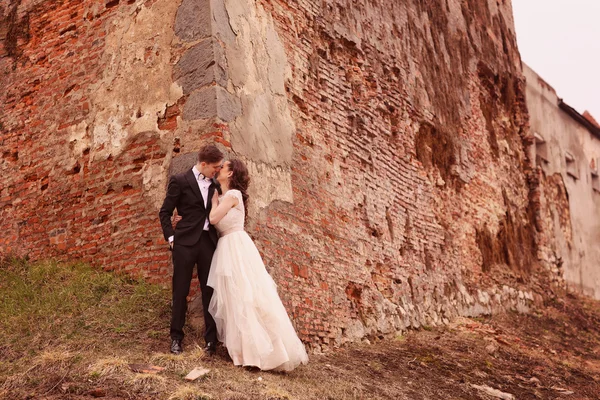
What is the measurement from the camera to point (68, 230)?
25.4ft

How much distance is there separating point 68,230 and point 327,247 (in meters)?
2.75

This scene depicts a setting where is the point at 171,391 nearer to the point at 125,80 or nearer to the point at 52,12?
the point at 125,80

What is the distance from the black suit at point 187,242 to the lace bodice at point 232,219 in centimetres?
12

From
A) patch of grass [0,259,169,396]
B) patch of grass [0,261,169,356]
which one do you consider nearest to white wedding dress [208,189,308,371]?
patch of grass [0,259,169,396]

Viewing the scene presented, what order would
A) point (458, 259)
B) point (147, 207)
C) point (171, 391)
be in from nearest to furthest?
point (171, 391) < point (147, 207) < point (458, 259)

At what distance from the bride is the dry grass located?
16cm

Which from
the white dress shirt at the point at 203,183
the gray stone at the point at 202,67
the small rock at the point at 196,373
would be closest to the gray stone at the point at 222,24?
the gray stone at the point at 202,67

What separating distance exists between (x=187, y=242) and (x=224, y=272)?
1.37 feet

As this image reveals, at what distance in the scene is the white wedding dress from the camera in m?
5.68

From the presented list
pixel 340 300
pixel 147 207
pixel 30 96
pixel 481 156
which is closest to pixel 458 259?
pixel 481 156

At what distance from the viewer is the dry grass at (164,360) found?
5098 millimetres

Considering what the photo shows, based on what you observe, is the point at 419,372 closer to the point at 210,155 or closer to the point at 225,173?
the point at 225,173

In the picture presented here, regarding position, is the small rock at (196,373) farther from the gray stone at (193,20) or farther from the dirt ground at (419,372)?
the gray stone at (193,20)

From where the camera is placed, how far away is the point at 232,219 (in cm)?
603
